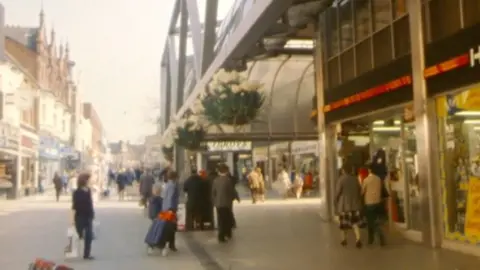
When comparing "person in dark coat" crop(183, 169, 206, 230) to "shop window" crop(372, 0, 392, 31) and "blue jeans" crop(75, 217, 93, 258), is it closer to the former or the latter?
"blue jeans" crop(75, 217, 93, 258)

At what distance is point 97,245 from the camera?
13477 mm

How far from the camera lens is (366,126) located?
54.5ft

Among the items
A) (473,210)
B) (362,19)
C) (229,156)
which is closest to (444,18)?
(473,210)

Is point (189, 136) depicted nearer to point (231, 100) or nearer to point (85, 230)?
point (231, 100)

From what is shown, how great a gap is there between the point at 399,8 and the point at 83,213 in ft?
26.5

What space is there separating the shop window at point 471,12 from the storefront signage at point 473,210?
2.86 meters

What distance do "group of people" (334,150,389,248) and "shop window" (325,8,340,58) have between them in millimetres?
5788

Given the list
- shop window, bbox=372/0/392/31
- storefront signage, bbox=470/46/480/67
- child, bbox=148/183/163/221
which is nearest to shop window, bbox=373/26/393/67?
shop window, bbox=372/0/392/31

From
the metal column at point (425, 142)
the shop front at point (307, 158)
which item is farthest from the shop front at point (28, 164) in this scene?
the metal column at point (425, 142)

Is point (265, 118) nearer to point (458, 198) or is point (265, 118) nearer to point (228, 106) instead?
point (228, 106)

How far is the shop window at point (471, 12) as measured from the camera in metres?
10.2

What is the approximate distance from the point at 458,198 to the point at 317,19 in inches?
338

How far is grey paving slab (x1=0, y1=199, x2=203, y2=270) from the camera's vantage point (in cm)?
1073

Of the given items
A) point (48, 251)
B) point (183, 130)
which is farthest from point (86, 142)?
point (48, 251)
